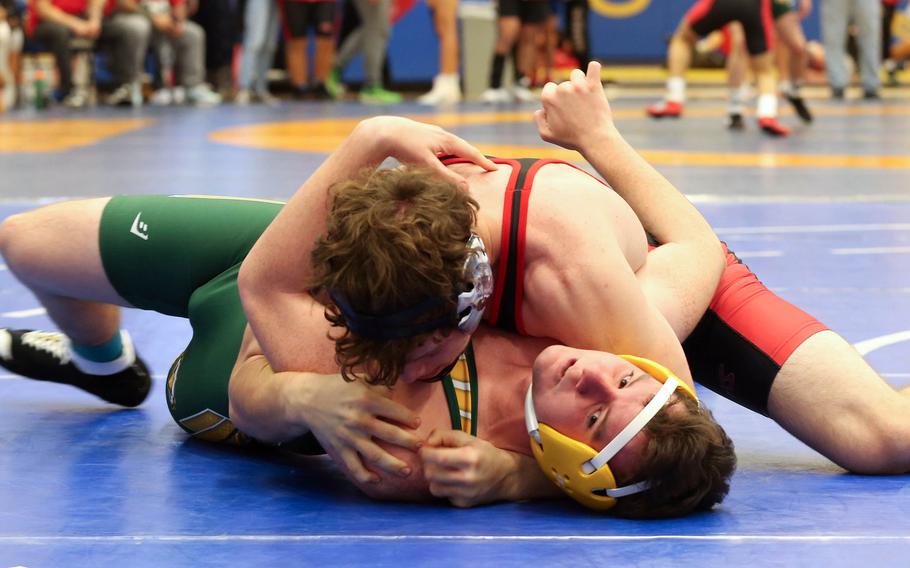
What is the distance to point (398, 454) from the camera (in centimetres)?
246

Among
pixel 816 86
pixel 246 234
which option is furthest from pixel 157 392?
pixel 816 86

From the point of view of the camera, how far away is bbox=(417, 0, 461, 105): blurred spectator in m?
14.1

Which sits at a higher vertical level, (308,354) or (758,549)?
(308,354)

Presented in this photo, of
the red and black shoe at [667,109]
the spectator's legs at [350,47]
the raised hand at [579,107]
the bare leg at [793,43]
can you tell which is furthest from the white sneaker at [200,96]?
the raised hand at [579,107]

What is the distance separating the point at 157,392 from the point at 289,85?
13545 mm

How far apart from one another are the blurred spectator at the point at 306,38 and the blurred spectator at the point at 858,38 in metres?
5.28

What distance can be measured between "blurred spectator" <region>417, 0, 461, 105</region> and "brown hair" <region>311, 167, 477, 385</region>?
11.9 metres

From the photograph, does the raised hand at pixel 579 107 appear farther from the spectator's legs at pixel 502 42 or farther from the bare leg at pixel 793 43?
the spectator's legs at pixel 502 42

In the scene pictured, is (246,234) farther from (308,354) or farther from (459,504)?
(459,504)

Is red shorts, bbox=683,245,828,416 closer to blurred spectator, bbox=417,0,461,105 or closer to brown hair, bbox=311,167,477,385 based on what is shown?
brown hair, bbox=311,167,477,385

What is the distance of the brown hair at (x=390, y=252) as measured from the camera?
2176 millimetres

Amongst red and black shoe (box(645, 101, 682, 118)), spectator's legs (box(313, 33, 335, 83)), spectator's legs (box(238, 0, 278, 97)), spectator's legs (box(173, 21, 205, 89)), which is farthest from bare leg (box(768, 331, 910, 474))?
spectator's legs (box(313, 33, 335, 83))

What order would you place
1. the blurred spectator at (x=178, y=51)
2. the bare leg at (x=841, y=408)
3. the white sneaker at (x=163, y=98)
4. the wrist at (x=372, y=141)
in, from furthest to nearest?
the white sneaker at (x=163, y=98) < the blurred spectator at (x=178, y=51) < the bare leg at (x=841, y=408) < the wrist at (x=372, y=141)

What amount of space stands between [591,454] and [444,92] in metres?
12.3
